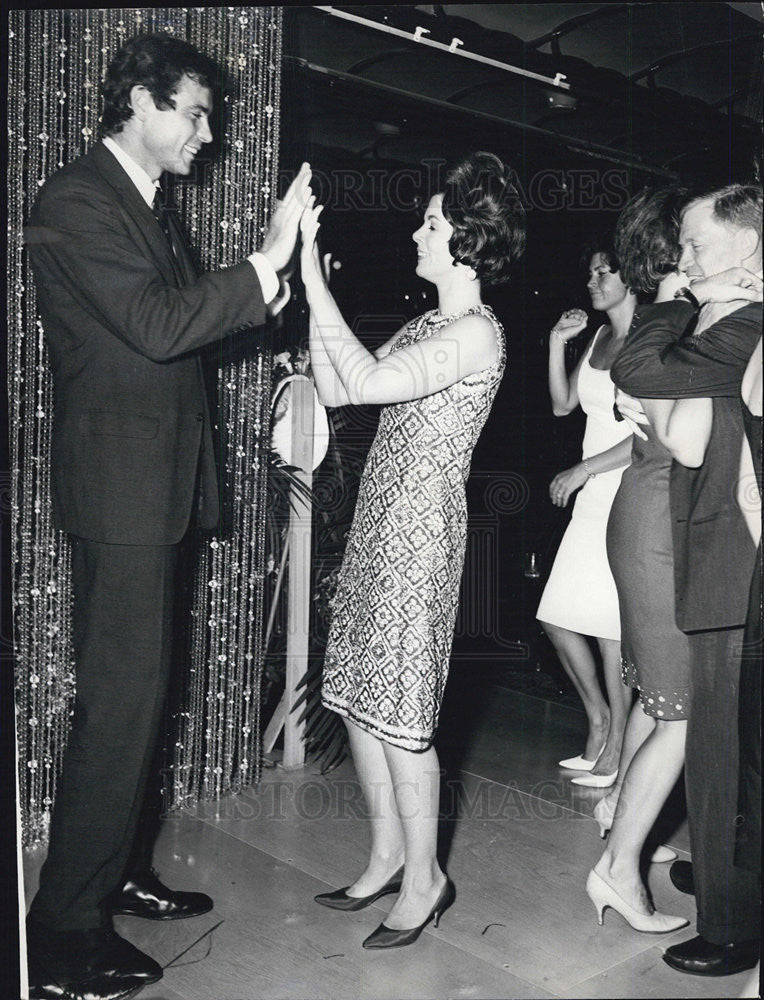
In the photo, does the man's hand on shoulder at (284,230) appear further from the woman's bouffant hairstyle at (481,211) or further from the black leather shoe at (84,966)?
the black leather shoe at (84,966)

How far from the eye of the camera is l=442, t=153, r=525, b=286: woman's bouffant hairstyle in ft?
6.67

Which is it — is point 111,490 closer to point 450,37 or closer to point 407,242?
point 450,37

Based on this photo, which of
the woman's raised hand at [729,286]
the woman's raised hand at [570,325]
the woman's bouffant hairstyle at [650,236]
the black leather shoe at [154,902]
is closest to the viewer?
the woman's raised hand at [729,286]

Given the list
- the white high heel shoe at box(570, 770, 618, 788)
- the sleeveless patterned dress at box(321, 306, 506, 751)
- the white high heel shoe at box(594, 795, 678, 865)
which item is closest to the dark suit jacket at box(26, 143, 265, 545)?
the sleeveless patterned dress at box(321, 306, 506, 751)

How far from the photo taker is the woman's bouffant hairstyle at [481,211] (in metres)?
2.03

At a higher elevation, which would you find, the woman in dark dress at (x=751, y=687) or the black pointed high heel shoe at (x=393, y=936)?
the woman in dark dress at (x=751, y=687)

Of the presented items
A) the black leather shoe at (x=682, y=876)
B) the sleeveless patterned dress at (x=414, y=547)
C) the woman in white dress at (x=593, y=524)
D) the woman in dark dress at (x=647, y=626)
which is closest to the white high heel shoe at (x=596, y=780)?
the woman in white dress at (x=593, y=524)

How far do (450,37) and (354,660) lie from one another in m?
1.66

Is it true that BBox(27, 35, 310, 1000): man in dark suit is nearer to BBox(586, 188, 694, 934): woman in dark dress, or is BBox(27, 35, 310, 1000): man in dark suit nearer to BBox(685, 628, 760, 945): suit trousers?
BBox(586, 188, 694, 934): woman in dark dress

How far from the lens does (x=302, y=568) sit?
3.16m

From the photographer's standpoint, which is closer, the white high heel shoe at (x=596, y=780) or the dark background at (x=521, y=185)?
the dark background at (x=521, y=185)

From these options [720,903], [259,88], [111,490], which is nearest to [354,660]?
[111,490]

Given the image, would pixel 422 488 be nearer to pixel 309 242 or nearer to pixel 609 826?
pixel 309 242

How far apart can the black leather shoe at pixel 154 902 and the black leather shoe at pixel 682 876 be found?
3.46ft
